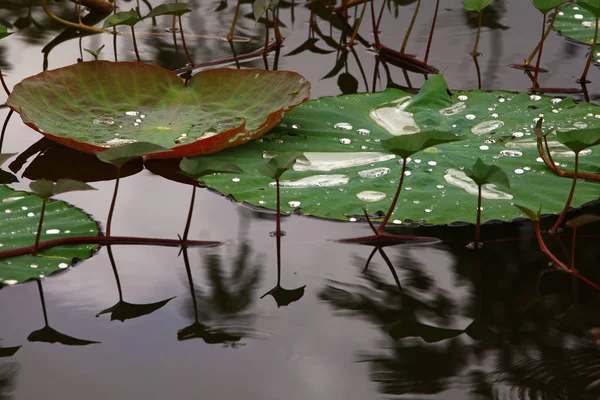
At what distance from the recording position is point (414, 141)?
50.3 inches

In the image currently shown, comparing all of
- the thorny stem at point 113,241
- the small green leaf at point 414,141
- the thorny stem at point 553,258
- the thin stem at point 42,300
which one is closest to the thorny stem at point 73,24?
the thorny stem at point 113,241

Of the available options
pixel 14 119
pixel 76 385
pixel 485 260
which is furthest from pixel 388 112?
pixel 76 385

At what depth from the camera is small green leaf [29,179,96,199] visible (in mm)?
1192

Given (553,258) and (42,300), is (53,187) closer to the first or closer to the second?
(42,300)

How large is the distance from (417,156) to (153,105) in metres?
0.63

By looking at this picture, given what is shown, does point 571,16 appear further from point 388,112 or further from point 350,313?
point 350,313

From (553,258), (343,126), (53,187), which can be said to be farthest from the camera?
(343,126)

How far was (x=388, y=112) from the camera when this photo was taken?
188 cm

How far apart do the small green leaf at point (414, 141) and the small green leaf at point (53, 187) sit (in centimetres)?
47

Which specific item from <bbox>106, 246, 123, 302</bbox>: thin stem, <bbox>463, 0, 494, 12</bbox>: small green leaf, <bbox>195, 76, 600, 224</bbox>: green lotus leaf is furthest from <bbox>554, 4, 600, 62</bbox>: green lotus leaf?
<bbox>106, 246, 123, 302</bbox>: thin stem

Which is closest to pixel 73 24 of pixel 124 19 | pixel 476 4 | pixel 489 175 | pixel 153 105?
pixel 124 19

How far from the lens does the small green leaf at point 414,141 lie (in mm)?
1250

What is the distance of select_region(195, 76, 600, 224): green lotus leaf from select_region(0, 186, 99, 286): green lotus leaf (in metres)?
0.29

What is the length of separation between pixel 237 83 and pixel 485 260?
32.0 inches
